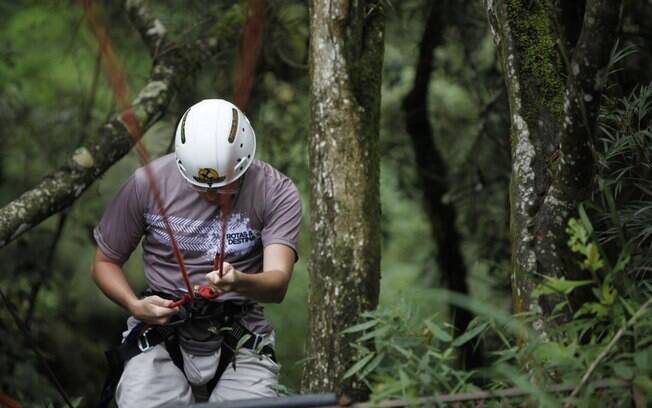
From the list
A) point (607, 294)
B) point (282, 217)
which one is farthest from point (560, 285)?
point (282, 217)

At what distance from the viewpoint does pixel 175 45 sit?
276 inches

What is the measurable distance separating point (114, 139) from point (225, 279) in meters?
2.24

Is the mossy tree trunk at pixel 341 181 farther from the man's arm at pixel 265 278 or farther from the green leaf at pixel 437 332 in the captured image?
the green leaf at pixel 437 332

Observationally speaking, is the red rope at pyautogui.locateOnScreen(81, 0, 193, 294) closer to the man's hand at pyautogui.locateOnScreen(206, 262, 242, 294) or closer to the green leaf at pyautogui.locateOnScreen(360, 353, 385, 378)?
the man's hand at pyautogui.locateOnScreen(206, 262, 242, 294)

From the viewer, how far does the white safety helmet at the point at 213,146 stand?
14.6 ft

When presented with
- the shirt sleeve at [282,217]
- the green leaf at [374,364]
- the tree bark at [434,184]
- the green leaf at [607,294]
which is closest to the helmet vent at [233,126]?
the shirt sleeve at [282,217]

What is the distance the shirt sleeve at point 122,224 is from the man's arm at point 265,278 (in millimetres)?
570

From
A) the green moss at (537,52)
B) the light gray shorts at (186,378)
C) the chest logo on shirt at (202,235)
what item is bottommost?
the light gray shorts at (186,378)

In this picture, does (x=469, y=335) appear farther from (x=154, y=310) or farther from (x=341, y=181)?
(x=341, y=181)

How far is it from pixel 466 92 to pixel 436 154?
Answer: 867 mm

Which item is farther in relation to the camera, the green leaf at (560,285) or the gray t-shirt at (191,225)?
the gray t-shirt at (191,225)

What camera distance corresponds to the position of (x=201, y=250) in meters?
4.55

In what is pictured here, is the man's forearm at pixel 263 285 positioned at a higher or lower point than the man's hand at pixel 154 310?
higher

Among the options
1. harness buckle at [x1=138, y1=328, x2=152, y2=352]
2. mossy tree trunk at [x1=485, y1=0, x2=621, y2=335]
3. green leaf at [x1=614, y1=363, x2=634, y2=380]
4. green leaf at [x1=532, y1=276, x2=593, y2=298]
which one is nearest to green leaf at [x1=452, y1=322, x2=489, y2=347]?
green leaf at [x1=532, y1=276, x2=593, y2=298]
